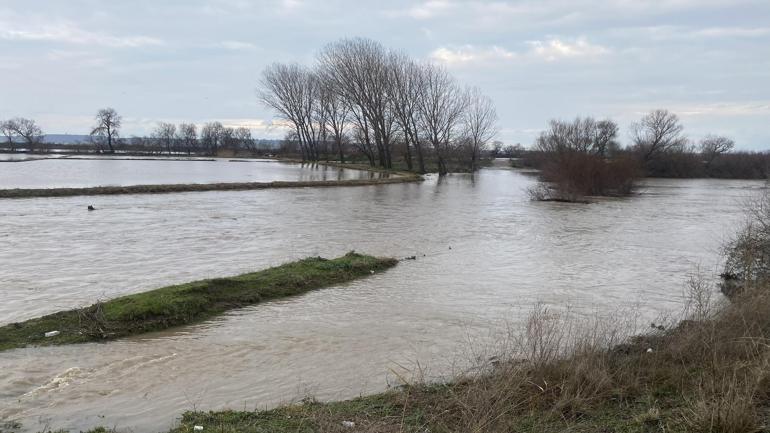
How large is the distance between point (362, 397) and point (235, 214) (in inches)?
891

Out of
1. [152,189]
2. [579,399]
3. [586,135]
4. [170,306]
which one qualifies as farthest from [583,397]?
[586,135]

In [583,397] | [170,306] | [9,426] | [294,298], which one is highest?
[583,397]

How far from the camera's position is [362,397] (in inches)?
277

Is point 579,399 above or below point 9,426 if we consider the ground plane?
above

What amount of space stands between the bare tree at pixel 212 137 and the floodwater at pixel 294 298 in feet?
396

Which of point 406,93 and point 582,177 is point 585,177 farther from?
point 406,93

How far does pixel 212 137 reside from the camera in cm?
15175

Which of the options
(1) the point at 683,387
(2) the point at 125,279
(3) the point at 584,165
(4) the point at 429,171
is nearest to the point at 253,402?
(1) the point at 683,387

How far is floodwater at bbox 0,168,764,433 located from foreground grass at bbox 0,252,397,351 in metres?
0.41

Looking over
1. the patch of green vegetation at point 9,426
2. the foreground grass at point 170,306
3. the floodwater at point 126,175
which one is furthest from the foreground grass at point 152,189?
the patch of green vegetation at point 9,426

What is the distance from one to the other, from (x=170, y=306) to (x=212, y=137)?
5883 inches

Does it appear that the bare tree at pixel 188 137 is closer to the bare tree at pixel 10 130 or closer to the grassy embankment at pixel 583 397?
the bare tree at pixel 10 130

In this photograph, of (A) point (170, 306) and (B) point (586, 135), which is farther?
(B) point (586, 135)

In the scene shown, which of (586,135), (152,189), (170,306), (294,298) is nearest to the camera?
(170,306)
